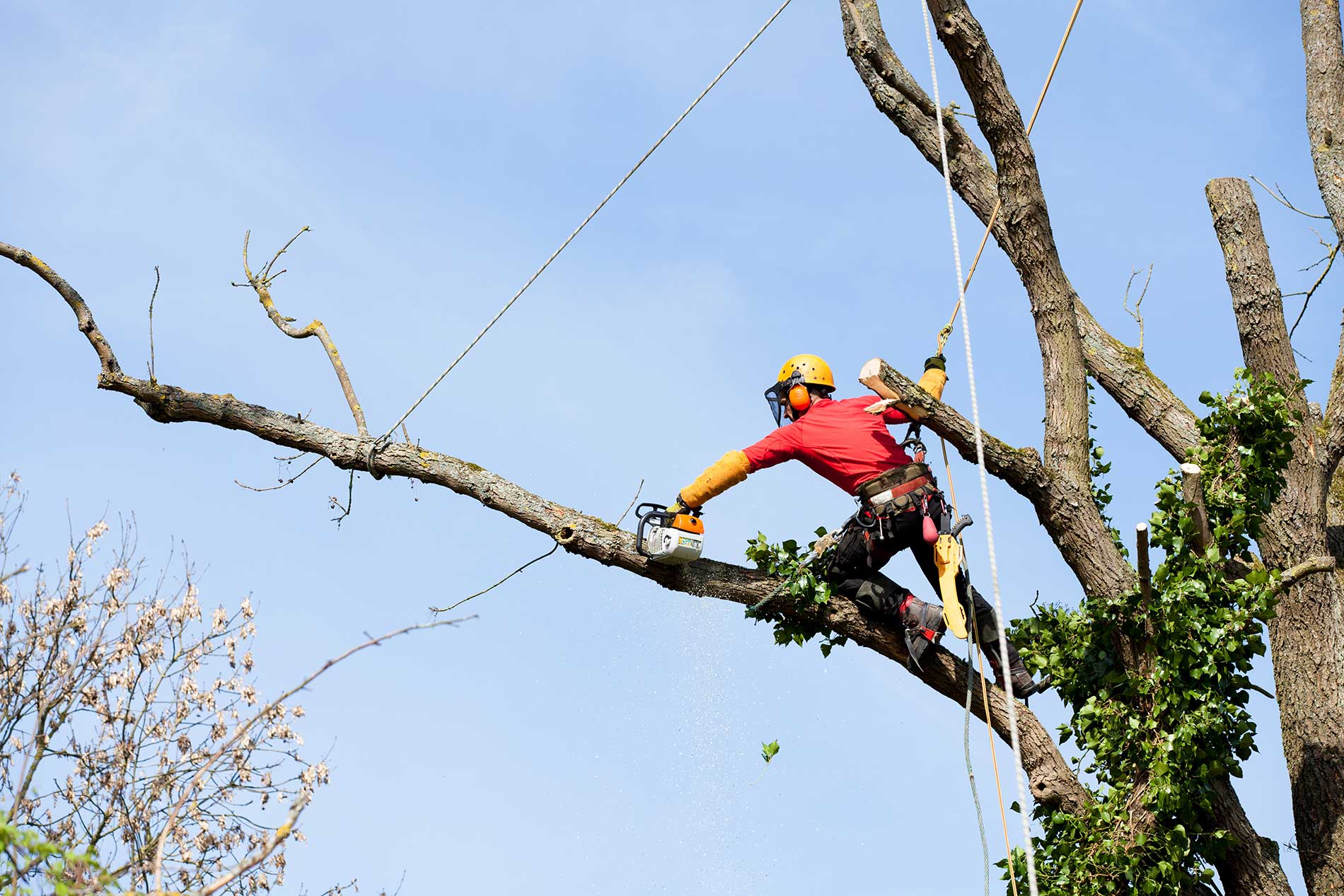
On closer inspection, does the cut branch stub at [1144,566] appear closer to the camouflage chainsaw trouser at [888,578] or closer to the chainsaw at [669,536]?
the camouflage chainsaw trouser at [888,578]

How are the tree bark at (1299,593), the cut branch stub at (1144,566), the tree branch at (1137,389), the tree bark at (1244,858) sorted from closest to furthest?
the cut branch stub at (1144,566), the tree bark at (1244,858), the tree bark at (1299,593), the tree branch at (1137,389)

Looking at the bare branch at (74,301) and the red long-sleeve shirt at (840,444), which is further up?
the bare branch at (74,301)

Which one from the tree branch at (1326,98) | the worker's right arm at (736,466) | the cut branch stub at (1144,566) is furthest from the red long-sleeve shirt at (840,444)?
the tree branch at (1326,98)

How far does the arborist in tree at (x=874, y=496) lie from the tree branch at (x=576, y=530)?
0.50 feet

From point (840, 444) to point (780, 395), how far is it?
1.71 feet

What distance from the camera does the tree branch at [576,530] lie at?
598 cm

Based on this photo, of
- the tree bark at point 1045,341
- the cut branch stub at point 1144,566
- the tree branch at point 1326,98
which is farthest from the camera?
the tree branch at point 1326,98

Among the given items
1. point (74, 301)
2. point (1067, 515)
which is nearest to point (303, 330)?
point (74, 301)

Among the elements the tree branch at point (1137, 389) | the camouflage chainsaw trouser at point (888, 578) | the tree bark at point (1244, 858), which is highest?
the tree branch at point (1137, 389)

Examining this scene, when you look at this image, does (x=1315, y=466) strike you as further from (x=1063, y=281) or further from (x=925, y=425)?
(x=925, y=425)

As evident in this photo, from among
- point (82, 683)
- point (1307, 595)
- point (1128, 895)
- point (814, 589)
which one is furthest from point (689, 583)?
point (82, 683)

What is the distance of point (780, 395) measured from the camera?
21.5ft

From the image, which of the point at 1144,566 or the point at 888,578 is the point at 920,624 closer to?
the point at 888,578

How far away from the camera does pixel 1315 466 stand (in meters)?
7.06
